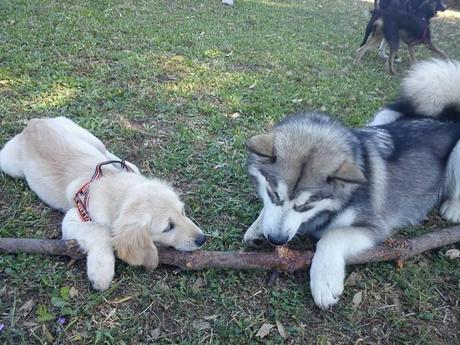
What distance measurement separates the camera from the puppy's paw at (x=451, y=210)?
146 inches

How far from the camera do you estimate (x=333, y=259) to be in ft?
9.21

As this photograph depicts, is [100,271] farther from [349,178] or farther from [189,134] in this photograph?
[189,134]

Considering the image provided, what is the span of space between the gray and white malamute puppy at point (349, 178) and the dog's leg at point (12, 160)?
6.59 feet

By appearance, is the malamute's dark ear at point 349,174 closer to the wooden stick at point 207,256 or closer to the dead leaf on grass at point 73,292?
the wooden stick at point 207,256

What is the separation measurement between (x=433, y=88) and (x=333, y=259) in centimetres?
211

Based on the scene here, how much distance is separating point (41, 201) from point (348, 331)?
101 inches

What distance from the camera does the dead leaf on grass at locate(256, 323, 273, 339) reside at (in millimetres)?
2580

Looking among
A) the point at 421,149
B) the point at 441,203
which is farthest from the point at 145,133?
the point at 441,203

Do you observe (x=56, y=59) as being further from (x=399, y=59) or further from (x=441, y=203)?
(x=399, y=59)

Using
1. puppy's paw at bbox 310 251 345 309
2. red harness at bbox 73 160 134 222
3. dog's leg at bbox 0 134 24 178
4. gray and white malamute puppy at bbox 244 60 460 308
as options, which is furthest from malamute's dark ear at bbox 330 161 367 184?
dog's leg at bbox 0 134 24 178

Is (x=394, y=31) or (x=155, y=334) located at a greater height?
(x=394, y=31)

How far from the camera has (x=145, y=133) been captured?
4.47 meters

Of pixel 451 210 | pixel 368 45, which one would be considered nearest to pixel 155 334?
pixel 451 210

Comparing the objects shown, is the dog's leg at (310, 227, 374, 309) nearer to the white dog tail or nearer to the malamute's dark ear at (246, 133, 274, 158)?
the malamute's dark ear at (246, 133, 274, 158)
